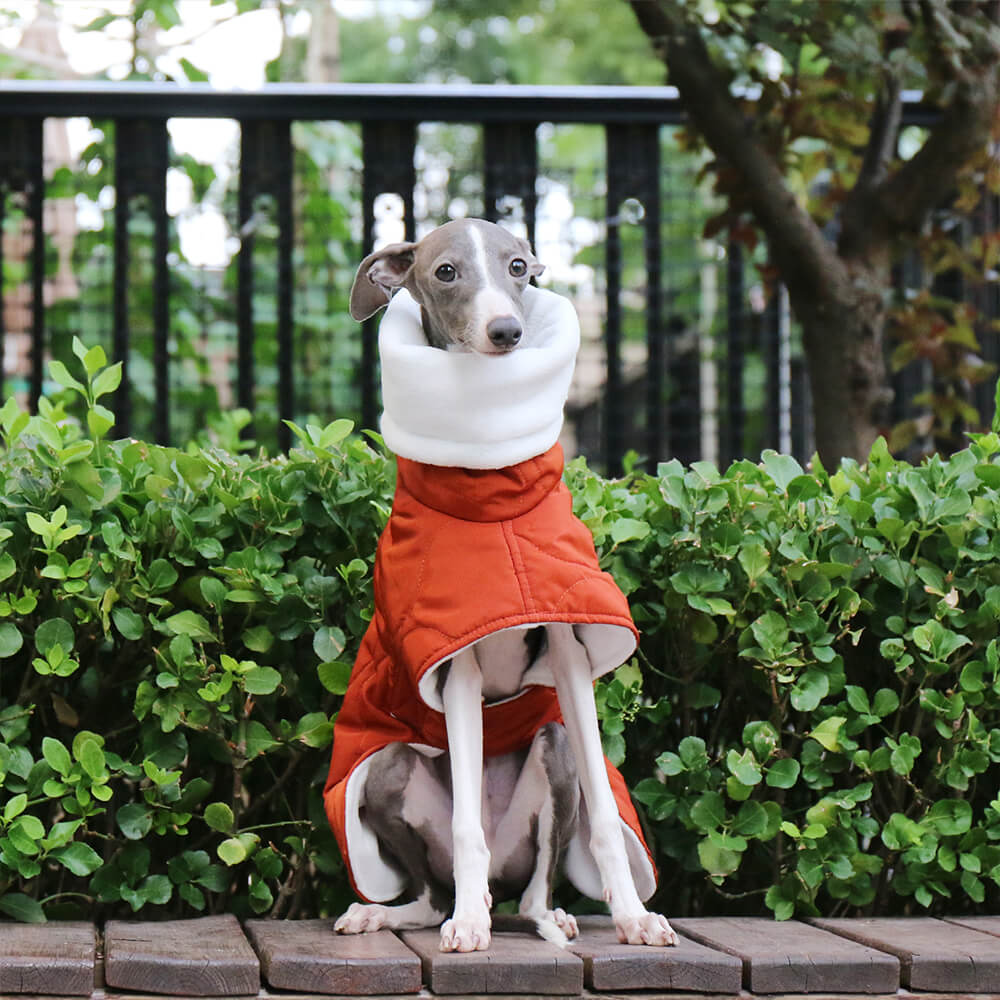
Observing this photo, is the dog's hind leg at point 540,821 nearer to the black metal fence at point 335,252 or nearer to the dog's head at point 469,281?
the dog's head at point 469,281

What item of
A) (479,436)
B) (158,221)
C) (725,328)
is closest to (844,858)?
(479,436)

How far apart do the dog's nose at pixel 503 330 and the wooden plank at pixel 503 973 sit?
3.58 ft

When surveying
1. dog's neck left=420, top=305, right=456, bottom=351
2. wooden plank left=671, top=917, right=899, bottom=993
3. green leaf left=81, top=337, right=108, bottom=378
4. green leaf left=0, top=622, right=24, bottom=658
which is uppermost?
dog's neck left=420, top=305, right=456, bottom=351

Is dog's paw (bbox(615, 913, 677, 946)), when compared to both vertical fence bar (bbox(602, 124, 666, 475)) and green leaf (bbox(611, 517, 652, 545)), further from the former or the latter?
vertical fence bar (bbox(602, 124, 666, 475))

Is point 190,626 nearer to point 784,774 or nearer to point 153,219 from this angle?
point 784,774

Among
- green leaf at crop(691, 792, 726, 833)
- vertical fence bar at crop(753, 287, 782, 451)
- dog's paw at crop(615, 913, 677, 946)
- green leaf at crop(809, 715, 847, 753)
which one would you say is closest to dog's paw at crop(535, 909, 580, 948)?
dog's paw at crop(615, 913, 677, 946)

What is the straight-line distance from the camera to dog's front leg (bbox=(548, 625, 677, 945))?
8.02 ft

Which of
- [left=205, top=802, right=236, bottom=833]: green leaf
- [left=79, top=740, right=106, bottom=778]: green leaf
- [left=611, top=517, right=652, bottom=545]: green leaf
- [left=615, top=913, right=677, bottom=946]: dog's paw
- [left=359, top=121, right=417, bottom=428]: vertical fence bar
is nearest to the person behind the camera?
[left=615, top=913, right=677, bottom=946]: dog's paw

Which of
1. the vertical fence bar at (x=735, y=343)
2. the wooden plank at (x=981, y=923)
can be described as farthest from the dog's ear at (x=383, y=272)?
the vertical fence bar at (x=735, y=343)

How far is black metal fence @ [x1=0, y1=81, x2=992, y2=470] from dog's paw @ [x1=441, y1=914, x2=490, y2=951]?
2585 millimetres

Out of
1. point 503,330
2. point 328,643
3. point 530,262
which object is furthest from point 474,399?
point 328,643

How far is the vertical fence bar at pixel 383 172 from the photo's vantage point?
4.80 meters

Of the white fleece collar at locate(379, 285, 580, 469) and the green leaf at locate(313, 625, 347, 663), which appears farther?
the green leaf at locate(313, 625, 347, 663)

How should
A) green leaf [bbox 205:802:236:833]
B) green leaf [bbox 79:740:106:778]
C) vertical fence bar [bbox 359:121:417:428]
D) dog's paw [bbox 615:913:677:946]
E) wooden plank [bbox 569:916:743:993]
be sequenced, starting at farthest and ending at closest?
vertical fence bar [bbox 359:121:417:428] → green leaf [bbox 205:802:236:833] → green leaf [bbox 79:740:106:778] → dog's paw [bbox 615:913:677:946] → wooden plank [bbox 569:916:743:993]
